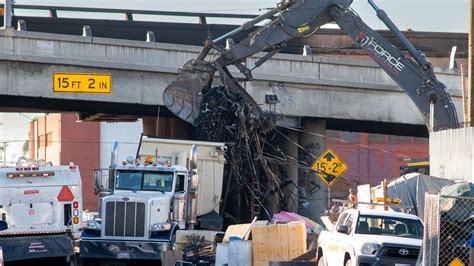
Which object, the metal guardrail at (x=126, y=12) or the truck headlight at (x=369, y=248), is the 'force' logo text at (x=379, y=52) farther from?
the truck headlight at (x=369, y=248)

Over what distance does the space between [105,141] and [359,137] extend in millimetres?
21847

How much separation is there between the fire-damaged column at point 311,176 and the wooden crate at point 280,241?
636 inches

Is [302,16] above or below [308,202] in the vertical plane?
Answer: above

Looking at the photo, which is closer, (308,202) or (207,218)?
(207,218)

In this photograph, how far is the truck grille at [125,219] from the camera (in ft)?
90.7

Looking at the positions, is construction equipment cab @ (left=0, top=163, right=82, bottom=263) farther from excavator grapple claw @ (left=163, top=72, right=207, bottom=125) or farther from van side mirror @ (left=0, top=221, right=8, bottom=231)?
excavator grapple claw @ (left=163, top=72, right=207, bottom=125)

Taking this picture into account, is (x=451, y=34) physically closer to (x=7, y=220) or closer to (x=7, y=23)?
(x=7, y=23)

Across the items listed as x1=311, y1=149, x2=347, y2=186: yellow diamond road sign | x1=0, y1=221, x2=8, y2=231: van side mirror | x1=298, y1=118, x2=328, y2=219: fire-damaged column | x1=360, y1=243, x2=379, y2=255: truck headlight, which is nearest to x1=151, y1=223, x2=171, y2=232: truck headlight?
x1=0, y1=221, x2=8, y2=231: van side mirror

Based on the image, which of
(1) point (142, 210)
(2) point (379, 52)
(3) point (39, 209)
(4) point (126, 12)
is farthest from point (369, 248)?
(4) point (126, 12)

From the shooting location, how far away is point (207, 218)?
1288 inches

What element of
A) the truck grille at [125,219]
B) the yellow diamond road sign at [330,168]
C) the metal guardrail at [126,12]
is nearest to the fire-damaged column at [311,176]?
the metal guardrail at [126,12]

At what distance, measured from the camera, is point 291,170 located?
43.9 metres

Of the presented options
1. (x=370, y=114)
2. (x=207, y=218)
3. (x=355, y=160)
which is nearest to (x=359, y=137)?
(x=355, y=160)

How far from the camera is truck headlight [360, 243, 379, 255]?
21.4 metres
